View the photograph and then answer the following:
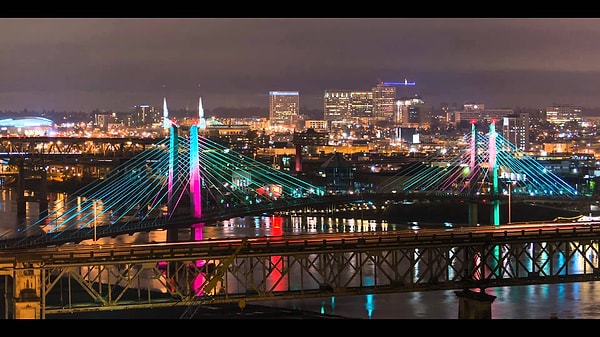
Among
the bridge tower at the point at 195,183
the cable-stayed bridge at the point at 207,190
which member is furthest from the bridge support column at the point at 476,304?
the bridge tower at the point at 195,183

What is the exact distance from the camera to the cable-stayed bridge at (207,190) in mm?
44188

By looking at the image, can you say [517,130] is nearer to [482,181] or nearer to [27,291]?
[482,181]

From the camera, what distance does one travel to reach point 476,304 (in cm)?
2333

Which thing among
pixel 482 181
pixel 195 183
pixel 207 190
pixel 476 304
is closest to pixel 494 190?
pixel 482 181

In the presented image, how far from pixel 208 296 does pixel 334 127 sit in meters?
151

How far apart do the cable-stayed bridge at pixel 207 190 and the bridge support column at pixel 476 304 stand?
16.8 m

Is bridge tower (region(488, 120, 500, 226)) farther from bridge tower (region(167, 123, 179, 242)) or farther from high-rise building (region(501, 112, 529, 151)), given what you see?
high-rise building (region(501, 112, 529, 151))

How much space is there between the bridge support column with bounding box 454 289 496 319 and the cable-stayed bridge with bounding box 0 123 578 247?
55.1 ft

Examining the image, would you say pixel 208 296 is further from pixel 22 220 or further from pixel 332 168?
pixel 332 168

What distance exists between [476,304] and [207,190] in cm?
3522

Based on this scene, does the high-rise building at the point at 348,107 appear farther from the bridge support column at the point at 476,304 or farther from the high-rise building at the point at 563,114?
the bridge support column at the point at 476,304

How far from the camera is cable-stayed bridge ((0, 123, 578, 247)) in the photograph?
44188mm

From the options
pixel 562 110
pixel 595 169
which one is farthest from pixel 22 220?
pixel 562 110

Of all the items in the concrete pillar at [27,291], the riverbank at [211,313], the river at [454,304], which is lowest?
the river at [454,304]
